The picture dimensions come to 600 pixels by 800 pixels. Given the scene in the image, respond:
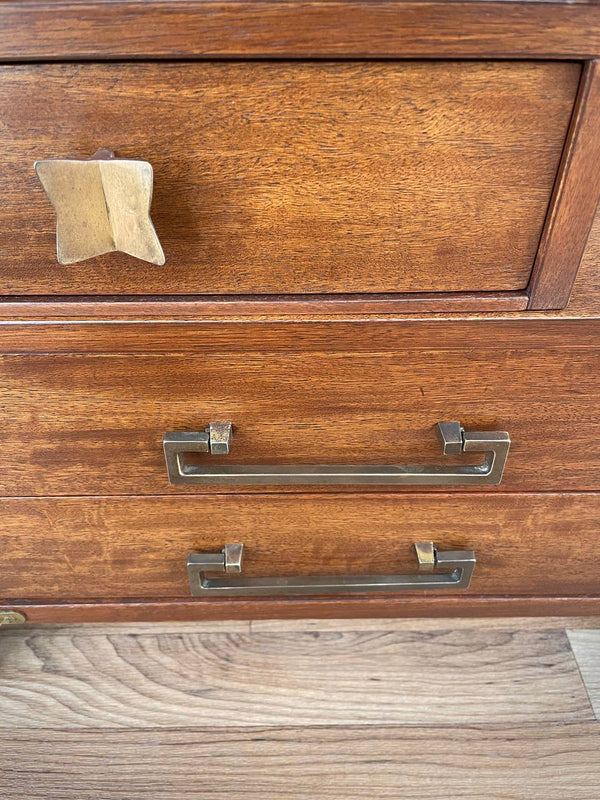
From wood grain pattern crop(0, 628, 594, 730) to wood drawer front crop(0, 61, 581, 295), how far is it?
0.42m

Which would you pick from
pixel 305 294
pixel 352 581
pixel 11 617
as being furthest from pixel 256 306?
pixel 11 617

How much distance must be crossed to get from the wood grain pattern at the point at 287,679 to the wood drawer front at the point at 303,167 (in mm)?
421

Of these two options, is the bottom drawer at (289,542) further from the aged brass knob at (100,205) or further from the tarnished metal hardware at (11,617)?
the aged brass knob at (100,205)

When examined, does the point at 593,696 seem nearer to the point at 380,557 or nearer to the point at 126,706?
A: the point at 380,557

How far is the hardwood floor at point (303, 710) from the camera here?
612 millimetres

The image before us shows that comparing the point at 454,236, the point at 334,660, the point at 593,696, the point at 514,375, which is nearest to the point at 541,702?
the point at 593,696

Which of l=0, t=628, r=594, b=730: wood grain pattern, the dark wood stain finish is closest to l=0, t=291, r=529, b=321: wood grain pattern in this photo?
the dark wood stain finish

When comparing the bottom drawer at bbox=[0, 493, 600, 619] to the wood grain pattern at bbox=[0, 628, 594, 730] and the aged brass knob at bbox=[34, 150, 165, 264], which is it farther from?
the aged brass knob at bbox=[34, 150, 165, 264]

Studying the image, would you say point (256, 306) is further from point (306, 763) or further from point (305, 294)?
point (306, 763)

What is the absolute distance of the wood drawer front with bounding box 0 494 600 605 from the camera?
573 millimetres

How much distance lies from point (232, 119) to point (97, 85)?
78 mm

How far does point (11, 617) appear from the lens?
2.09 feet

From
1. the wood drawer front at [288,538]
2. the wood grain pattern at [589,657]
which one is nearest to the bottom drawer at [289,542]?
the wood drawer front at [288,538]

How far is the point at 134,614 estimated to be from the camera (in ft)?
2.11
